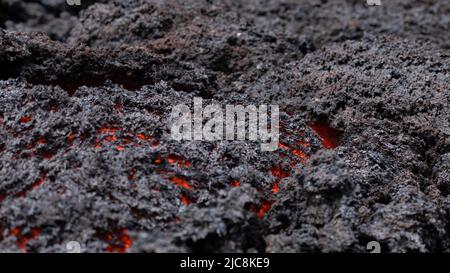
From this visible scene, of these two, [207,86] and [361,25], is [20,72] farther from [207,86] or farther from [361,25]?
[361,25]

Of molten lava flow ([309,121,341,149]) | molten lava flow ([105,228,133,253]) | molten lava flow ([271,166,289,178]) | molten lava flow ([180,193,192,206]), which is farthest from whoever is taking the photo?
molten lava flow ([309,121,341,149])

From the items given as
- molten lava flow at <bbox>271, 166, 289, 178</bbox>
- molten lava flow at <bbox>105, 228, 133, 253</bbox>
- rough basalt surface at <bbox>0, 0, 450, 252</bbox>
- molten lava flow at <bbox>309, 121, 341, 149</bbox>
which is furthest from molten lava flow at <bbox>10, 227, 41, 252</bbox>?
molten lava flow at <bbox>309, 121, 341, 149</bbox>

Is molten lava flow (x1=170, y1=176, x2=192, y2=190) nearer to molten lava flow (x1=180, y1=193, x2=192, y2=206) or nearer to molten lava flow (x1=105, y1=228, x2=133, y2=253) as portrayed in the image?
molten lava flow (x1=180, y1=193, x2=192, y2=206)

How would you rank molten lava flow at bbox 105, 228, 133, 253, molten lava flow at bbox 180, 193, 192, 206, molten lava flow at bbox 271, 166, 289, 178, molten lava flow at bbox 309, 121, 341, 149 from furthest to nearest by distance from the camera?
molten lava flow at bbox 309, 121, 341, 149 → molten lava flow at bbox 271, 166, 289, 178 → molten lava flow at bbox 180, 193, 192, 206 → molten lava flow at bbox 105, 228, 133, 253

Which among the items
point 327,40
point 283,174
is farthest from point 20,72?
point 327,40

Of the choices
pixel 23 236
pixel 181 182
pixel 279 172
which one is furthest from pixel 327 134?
pixel 23 236

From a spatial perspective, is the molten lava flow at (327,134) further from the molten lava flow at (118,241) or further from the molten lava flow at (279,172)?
the molten lava flow at (118,241)

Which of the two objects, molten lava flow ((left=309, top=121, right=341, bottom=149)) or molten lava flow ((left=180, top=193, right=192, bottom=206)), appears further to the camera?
molten lava flow ((left=309, top=121, right=341, bottom=149))
